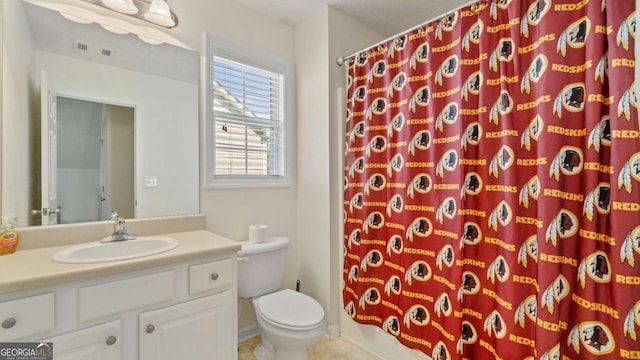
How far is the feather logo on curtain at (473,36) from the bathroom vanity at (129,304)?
154 centimetres

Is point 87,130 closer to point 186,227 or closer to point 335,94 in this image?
point 186,227

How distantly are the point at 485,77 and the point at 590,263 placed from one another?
0.87 metres

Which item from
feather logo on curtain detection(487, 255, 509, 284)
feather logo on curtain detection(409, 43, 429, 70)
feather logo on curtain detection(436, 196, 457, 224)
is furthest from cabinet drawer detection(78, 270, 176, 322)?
feather logo on curtain detection(409, 43, 429, 70)

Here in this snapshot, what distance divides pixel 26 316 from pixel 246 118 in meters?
1.52

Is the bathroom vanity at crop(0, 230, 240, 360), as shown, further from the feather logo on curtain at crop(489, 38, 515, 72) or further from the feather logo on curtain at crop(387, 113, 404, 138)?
the feather logo on curtain at crop(489, 38, 515, 72)

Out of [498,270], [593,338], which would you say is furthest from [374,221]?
[593,338]

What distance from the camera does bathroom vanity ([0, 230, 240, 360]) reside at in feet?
3.13

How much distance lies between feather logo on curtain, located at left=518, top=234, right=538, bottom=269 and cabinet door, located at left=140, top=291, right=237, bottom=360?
136 centimetres

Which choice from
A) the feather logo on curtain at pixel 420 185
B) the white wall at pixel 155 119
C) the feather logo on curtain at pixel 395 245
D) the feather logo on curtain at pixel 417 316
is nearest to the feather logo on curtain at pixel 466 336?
the feather logo on curtain at pixel 417 316

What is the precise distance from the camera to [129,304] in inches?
44.6

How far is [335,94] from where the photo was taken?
2.07 metres

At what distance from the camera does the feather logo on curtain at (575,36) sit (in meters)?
1.05

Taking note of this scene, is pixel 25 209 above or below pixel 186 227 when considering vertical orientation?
above

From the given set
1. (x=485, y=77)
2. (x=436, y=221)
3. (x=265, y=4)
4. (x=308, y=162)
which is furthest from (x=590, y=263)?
(x=265, y=4)
